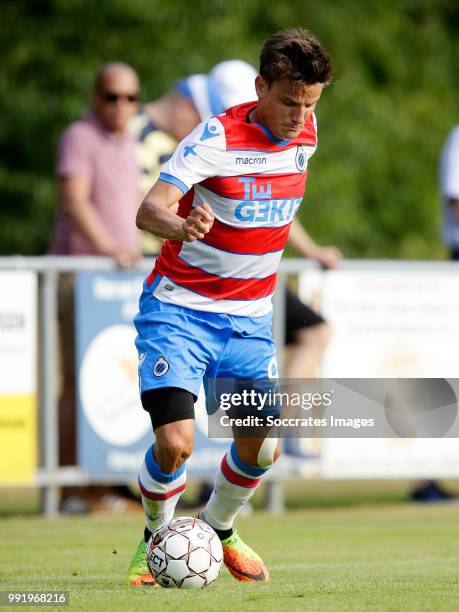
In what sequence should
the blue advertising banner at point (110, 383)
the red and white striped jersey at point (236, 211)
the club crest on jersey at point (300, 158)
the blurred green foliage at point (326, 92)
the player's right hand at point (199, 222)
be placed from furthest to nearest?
the blurred green foliage at point (326, 92) < the blue advertising banner at point (110, 383) < the club crest on jersey at point (300, 158) < the red and white striped jersey at point (236, 211) < the player's right hand at point (199, 222)

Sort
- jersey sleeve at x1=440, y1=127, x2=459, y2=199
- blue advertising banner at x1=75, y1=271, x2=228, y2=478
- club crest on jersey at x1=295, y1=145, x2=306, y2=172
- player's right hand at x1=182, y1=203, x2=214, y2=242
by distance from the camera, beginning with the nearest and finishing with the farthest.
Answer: player's right hand at x1=182, y1=203, x2=214, y2=242 → club crest on jersey at x1=295, y1=145, x2=306, y2=172 → blue advertising banner at x1=75, y1=271, x2=228, y2=478 → jersey sleeve at x1=440, y1=127, x2=459, y2=199

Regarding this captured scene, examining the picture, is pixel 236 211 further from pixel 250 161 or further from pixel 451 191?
pixel 451 191

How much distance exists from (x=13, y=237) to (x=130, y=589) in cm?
1771

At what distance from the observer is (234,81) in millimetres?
9766

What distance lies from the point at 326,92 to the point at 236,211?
798 inches

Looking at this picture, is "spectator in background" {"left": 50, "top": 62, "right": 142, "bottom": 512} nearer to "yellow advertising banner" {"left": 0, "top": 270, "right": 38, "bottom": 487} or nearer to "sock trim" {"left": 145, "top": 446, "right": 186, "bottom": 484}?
"yellow advertising banner" {"left": 0, "top": 270, "right": 38, "bottom": 487}

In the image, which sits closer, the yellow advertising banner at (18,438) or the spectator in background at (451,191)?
the yellow advertising banner at (18,438)

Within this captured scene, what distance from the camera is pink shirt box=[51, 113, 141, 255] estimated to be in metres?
10.9

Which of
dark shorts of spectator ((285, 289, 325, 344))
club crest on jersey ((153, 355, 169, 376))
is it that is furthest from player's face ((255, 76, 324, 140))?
dark shorts of spectator ((285, 289, 325, 344))

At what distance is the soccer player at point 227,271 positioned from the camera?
21.4 ft

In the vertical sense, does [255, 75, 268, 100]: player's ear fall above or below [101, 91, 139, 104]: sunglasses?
above

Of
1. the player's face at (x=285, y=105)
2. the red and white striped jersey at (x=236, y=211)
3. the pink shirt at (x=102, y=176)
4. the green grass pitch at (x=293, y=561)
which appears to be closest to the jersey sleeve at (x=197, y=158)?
the red and white striped jersey at (x=236, y=211)

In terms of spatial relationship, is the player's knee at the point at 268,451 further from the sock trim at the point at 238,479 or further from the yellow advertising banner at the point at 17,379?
the yellow advertising banner at the point at 17,379

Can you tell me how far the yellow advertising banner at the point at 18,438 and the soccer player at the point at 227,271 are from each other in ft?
11.1
